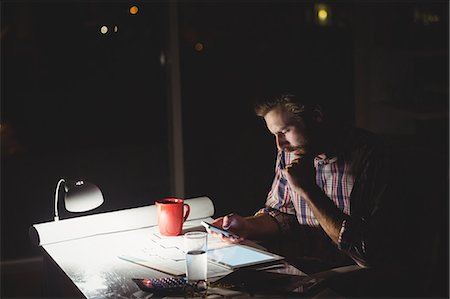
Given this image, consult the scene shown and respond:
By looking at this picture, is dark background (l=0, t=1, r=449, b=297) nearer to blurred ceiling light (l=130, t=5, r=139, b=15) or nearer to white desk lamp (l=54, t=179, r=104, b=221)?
blurred ceiling light (l=130, t=5, r=139, b=15)

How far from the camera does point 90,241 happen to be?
2.67 m

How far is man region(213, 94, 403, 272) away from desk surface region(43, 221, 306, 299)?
36cm

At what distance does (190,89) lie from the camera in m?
4.96

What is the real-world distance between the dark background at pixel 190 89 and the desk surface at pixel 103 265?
187 centimetres

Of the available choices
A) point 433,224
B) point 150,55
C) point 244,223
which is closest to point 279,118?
point 244,223

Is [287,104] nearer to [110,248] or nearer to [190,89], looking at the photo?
[110,248]

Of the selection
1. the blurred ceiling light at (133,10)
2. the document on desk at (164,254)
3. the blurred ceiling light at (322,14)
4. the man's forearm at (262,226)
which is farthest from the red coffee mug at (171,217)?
the blurred ceiling light at (322,14)

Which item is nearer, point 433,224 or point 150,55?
point 433,224

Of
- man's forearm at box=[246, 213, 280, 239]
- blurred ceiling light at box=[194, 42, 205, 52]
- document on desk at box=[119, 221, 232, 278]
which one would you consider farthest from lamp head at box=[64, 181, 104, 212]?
blurred ceiling light at box=[194, 42, 205, 52]

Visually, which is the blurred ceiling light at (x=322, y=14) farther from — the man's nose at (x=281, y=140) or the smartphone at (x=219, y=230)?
the smartphone at (x=219, y=230)

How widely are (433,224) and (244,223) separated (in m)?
0.71

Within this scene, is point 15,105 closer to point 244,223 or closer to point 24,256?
point 24,256

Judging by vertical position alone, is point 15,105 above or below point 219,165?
above

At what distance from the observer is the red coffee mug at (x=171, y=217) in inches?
105
